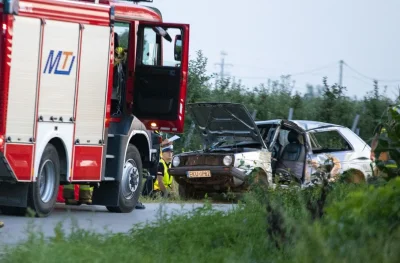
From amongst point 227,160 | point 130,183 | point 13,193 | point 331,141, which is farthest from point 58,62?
point 331,141

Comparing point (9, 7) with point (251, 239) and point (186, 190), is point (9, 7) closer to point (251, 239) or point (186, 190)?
point (251, 239)

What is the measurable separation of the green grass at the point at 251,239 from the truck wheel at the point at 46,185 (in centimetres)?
425

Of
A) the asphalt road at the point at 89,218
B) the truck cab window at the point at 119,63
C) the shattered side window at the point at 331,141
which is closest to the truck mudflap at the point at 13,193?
the asphalt road at the point at 89,218

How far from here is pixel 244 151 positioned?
23.8 metres

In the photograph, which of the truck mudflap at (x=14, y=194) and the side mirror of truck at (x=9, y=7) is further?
the truck mudflap at (x=14, y=194)

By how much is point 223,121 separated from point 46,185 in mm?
7691

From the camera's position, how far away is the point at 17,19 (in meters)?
15.9

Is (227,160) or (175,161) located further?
(175,161)

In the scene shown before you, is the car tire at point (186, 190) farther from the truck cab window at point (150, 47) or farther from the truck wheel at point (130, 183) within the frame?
the truck cab window at point (150, 47)

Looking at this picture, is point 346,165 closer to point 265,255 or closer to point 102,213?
point 102,213

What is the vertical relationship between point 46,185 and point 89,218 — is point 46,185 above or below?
above

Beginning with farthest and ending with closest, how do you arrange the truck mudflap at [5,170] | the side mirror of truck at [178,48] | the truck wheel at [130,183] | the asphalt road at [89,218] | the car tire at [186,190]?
the car tire at [186,190] < the truck wheel at [130,183] < the side mirror of truck at [178,48] < the truck mudflap at [5,170] < the asphalt road at [89,218]

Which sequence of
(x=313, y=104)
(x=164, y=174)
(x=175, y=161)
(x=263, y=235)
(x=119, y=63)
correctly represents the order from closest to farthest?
(x=263, y=235)
(x=119, y=63)
(x=175, y=161)
(x=164, y=174)
(x=313, y=104)

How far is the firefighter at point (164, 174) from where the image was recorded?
973 inches
